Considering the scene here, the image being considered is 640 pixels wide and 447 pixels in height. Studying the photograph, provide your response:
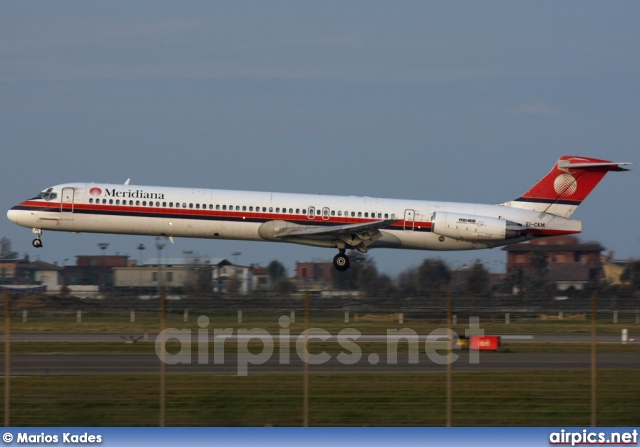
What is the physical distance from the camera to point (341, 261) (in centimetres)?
3931

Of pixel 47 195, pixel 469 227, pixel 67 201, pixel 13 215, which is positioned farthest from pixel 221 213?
pixel 469 227

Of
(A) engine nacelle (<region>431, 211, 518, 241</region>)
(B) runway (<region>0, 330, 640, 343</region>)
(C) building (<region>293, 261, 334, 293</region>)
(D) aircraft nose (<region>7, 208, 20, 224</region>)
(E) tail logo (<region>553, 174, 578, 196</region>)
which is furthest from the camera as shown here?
(C) building (<region>293, 261, 334, 293</region>)

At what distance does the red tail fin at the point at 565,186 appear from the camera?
39750 millimetres

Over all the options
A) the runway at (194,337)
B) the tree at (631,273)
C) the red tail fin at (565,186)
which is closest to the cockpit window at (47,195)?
the runway at (194,337)

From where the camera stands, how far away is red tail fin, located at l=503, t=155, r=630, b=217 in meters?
39.8

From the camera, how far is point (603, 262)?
58.0 metres

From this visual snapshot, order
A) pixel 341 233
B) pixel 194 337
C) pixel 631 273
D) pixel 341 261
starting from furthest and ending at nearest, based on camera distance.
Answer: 1. pixel 631 273
2. pixel 341 261
3. pixel 341 233
4. pixel 194 337

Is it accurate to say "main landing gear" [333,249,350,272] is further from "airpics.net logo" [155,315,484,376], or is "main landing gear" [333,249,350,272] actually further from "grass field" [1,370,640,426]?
"grass field" [1,370,640,426]

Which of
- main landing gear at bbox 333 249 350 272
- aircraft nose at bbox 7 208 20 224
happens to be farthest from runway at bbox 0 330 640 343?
main landing gear at bbox 333 249 350 272

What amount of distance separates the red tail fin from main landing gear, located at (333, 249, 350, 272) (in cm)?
807

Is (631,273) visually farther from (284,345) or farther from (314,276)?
(284,345)

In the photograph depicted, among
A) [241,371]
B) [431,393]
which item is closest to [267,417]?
[431,393]

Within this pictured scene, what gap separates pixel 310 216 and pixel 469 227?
6562 mm

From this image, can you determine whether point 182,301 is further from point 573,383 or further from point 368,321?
point 573,383
